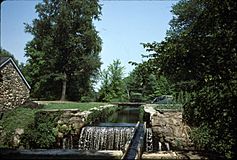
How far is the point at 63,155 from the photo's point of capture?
29.9ft

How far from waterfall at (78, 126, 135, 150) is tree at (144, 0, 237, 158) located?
24.3 ft

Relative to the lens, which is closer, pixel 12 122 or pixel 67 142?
pixel 12 122

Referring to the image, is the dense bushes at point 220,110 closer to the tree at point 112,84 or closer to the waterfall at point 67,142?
Result: the waterfall at point 67,142

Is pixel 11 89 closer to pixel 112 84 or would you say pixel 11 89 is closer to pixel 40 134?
pixel 40 134

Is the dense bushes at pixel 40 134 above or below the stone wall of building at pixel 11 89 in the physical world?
below

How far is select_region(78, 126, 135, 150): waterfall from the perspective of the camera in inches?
577

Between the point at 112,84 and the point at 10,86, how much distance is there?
25491 millimetres

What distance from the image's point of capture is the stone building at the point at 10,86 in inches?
786

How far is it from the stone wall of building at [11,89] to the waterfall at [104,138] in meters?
8.07

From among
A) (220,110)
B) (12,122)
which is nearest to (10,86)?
(12,122)

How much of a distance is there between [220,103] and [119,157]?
3882 millimetres

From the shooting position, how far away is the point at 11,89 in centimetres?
2127

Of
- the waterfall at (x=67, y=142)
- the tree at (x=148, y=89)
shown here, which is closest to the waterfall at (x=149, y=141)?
the waterfall at (x=67, y=142)

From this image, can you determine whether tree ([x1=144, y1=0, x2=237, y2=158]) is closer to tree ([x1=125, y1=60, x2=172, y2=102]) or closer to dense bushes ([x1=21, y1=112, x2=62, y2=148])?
dense bushes ([x1=21, y1=112, x2=62, y2=148])
